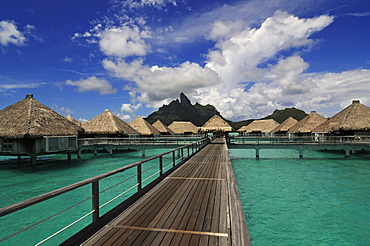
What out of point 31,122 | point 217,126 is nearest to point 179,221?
point 31,122

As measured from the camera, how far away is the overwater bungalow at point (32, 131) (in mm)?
21188

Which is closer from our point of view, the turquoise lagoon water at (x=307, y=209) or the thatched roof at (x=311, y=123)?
the turquoise lagoon water at (x=307, y=209)

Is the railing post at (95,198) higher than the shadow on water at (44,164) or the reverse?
higher

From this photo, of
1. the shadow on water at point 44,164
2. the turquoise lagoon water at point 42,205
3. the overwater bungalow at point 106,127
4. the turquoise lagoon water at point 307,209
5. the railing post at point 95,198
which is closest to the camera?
the railing post at point 95,198

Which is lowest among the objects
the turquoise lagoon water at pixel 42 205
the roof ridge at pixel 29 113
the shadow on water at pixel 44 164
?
the turquoise lagoon water at pixel 42 205

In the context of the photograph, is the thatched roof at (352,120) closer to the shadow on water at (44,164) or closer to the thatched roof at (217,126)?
the thatched roof at (217,126)

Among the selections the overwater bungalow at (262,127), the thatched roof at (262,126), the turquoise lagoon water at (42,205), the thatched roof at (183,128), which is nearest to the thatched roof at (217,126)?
the thatched roof at (183,128)

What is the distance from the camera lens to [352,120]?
1206 inches

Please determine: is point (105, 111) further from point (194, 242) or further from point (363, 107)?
point (363, 107)

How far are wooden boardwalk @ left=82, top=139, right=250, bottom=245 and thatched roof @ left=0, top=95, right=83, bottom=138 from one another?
21.0 meters

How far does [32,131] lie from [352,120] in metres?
41.7

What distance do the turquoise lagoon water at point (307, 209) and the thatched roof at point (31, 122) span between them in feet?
68.8

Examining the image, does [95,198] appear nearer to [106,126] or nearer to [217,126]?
[106,126]

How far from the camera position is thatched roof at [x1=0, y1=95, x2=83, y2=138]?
2111 cm
